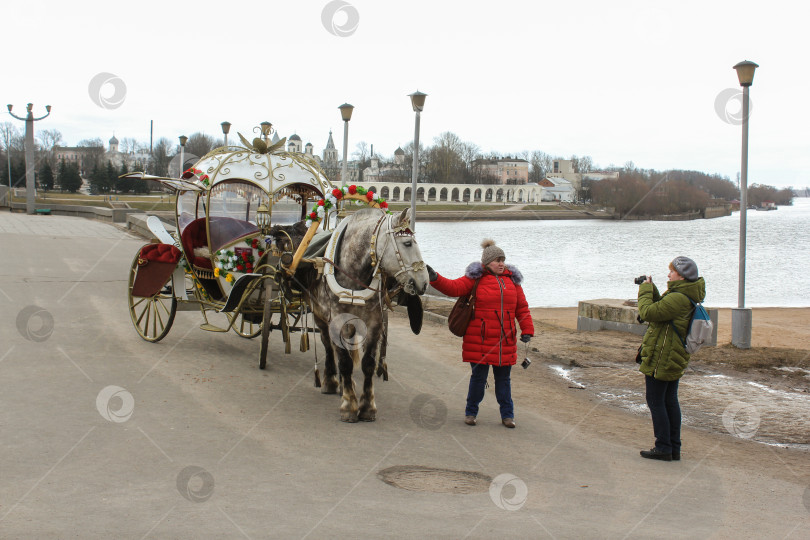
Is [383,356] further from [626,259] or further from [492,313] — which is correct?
[626,259]

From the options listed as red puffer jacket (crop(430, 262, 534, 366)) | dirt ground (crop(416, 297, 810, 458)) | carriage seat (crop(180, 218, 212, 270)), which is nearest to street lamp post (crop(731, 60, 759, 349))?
dirt ground (crop(416, 297, 810, 458))

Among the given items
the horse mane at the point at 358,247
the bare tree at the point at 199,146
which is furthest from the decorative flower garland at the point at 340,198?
the bare tree at the point at 199,146

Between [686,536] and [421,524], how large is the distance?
1720 millimetres

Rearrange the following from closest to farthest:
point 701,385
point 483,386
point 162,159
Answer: point 483,386 < point 701,385 < point 162,159

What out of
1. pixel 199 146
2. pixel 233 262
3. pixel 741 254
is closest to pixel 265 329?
pixel 233 262

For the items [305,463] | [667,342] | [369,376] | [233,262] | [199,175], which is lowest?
[305,463]

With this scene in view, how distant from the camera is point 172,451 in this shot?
6.13 m

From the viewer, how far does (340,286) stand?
24.0 feet

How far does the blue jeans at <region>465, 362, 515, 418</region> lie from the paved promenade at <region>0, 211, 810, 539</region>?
0.18 m

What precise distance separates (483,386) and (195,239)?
501 centimetres

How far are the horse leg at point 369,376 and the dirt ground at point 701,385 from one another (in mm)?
1678

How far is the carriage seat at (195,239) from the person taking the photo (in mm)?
10250

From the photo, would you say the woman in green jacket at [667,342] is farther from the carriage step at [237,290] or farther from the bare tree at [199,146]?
the bare tree at [199,146]

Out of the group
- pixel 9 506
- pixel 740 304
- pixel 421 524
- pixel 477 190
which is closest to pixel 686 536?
pixel 421 524
